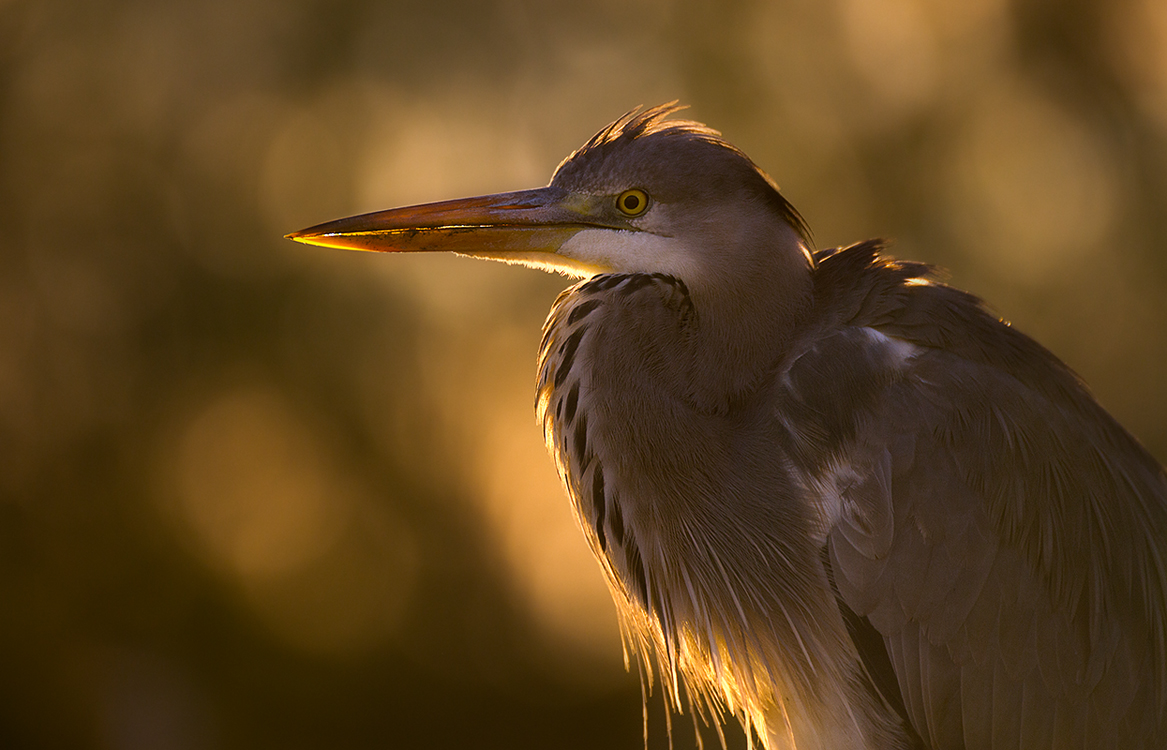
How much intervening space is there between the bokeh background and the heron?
13.1 feet

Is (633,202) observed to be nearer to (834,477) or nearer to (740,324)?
(740,324)

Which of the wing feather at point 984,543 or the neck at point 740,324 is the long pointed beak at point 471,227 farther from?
the wing feather at point 984,543

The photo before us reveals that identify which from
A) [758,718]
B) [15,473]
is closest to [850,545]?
[758,718]

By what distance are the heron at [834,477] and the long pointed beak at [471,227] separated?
0.04ft

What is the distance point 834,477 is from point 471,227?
86cm

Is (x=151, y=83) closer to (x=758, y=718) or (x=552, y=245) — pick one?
(x=552, y=245)

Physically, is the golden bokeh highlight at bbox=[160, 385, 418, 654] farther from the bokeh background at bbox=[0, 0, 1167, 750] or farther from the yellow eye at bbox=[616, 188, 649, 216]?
the yellow eye at bbox=[616, 188, 649, 216]

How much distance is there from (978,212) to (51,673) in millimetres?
6558

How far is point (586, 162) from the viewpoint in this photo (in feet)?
6.54

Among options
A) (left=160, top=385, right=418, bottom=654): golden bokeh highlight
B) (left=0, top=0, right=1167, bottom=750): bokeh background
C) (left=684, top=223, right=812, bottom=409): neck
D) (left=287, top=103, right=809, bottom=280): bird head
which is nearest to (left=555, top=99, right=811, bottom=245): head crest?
(left=287, top=103, right=809, bottom=280): bird head

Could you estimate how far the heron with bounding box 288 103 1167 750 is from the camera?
5.81 feet

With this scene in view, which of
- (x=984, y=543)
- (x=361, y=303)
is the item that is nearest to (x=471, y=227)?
(x=984, y=543)

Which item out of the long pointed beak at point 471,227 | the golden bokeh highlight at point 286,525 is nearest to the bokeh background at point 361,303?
the golden bokeh highlight at point 286,525

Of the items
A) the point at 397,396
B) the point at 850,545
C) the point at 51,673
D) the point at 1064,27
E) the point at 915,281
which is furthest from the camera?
the point at 1064,27
